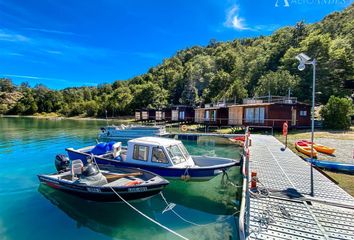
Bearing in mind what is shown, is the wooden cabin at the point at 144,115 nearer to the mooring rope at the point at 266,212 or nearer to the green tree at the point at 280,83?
the green tree at the point at 280,83

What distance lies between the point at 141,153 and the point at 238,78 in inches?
2505

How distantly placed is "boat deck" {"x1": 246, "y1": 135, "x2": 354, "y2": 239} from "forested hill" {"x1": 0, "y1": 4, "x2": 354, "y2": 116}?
1454 inches

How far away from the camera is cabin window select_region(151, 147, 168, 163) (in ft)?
37.8

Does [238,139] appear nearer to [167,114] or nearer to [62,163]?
[62,163]

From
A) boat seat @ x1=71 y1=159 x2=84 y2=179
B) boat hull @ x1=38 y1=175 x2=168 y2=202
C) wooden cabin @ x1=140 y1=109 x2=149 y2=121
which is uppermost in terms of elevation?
wooden cabin @ x1=140 y1=109 x2=149 y2=121

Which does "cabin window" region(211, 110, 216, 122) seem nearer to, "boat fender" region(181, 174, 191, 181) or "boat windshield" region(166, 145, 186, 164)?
"boat windshield" region(166, 145, 186, 164)

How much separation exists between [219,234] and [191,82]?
7917cm

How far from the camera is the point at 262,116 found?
3047 cm

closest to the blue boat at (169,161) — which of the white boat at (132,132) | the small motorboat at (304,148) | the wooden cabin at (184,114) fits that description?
the small motorboat at (304,148)

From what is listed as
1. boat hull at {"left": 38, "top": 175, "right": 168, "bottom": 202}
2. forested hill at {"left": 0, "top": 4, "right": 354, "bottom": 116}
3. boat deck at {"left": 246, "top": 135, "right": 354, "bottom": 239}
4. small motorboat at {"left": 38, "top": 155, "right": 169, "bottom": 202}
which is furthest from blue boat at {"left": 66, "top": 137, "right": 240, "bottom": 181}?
forested hill at {"left": 0, "top": 4, "right": 354, "bottom": 116}

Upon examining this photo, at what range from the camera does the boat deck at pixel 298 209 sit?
232 inches

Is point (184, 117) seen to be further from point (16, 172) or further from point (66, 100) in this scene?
point (66, 100)

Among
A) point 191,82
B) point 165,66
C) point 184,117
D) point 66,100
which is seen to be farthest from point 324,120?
point 66,100

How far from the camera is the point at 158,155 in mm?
11602
